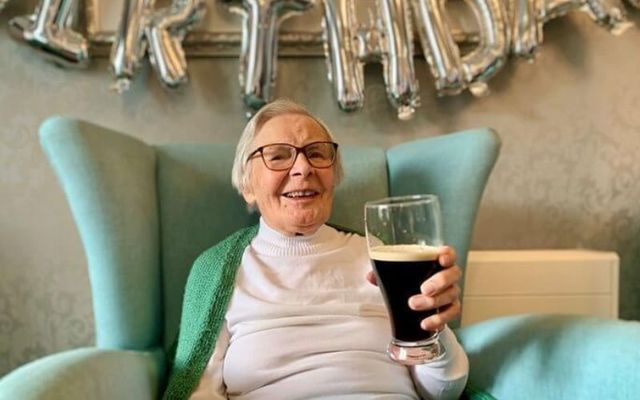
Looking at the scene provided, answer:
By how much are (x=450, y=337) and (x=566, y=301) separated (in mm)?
607

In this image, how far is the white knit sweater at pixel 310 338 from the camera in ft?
3.49

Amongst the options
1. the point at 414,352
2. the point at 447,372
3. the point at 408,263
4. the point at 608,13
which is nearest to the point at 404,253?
the point at 408,263

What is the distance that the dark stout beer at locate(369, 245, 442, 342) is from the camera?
2.84 ft

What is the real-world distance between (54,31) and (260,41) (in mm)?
466

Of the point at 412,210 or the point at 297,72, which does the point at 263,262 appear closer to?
the point at 412,210

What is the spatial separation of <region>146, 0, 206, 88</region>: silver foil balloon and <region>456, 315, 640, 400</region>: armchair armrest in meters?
0.87

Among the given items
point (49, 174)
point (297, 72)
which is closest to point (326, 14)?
point (297, 72)

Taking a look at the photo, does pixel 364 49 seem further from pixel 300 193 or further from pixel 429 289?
pixel 429 289

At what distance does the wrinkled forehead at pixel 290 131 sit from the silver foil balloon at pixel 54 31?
0.56 meters

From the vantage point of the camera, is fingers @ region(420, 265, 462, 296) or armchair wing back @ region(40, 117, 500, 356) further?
armchair wing back @ region(40, 117, 500, 356)

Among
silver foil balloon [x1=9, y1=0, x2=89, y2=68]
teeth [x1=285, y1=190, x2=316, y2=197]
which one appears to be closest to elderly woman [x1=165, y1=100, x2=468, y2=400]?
teeth [x1=285, y1=190, x2=316, y2=197]

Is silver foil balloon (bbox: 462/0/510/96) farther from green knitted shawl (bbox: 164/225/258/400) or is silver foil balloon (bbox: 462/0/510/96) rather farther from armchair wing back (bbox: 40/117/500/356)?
green knitted shawl (bbox: 164/225/258/400)

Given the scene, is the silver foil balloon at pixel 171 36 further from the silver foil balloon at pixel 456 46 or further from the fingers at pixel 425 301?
the fingers at pixel 425 301

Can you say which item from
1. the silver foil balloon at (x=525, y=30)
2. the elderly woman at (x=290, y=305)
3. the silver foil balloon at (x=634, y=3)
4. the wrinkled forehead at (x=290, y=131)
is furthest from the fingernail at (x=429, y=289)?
the silver foil balloon at (x=634, y=3)
